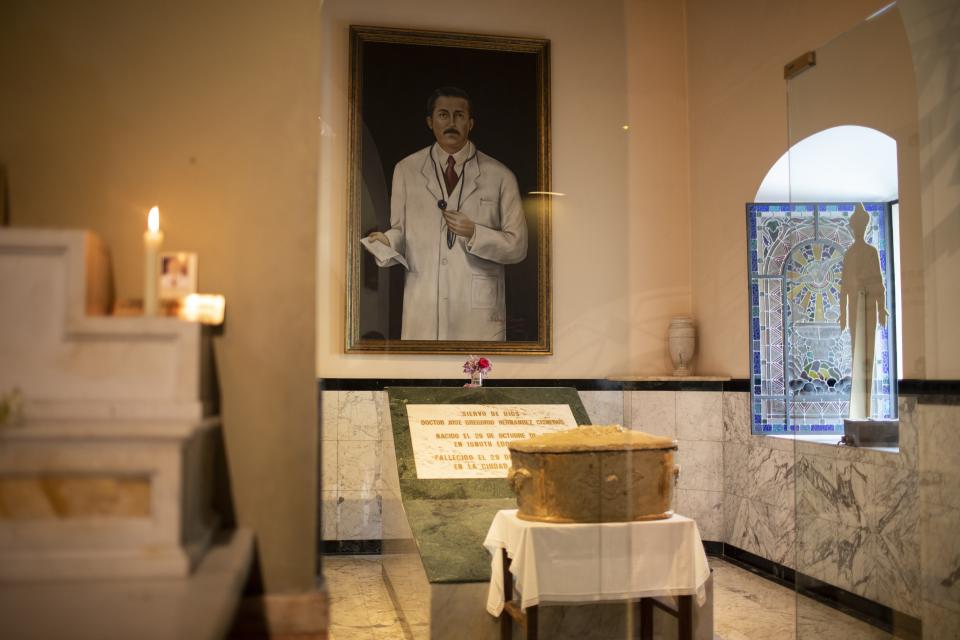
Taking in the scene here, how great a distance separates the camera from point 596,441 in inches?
115

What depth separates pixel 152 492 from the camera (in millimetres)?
1326

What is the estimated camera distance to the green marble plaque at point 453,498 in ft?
10.8

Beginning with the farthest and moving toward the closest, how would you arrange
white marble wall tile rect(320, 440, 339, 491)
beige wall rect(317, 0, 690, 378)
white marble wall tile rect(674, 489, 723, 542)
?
white marble wall tile rect(674, 489, 723, 542), white marble wall tile rect(320, 440, 339, 491), beige wall rect(317, 0, 690, 378)

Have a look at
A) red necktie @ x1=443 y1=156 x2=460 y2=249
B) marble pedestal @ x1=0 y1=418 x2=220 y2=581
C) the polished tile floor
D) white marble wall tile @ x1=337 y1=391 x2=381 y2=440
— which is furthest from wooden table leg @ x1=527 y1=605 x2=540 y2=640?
red necktie @ x1=443 y1=156 x2=460 y2=249

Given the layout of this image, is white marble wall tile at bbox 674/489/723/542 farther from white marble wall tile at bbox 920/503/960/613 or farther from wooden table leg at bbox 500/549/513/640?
white marble wall tile at bbox 920/503/960/613

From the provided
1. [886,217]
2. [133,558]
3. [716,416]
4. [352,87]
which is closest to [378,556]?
[716,416]

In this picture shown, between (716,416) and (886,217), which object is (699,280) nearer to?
(716,416)

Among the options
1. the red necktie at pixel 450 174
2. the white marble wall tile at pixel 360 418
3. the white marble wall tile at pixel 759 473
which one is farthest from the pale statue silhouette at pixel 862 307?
the white marble wall tile at pixel 360 418

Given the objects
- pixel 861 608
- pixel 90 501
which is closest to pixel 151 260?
pixel 90 501

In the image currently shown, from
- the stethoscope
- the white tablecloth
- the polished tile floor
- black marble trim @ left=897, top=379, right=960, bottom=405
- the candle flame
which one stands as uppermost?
the stethoscope

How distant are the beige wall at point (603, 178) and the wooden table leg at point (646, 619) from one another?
124 cm

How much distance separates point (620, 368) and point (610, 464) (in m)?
1.53

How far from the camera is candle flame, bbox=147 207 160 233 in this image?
4.93 feet

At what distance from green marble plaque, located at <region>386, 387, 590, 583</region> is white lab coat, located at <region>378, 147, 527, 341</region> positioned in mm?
510
